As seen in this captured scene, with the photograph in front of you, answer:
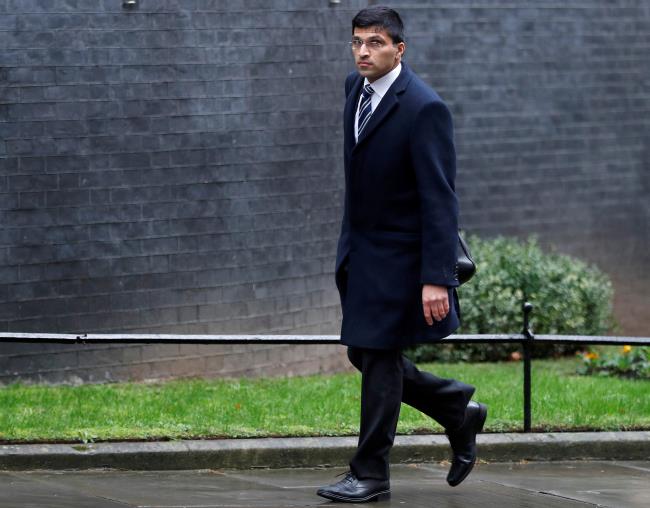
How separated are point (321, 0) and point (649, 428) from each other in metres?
4.38

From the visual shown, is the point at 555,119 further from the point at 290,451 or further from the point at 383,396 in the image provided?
the point at 383,396

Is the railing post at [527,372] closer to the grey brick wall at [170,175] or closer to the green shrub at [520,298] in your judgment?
the grey brick wall at [170,175]

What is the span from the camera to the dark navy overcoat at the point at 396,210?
6031 mm

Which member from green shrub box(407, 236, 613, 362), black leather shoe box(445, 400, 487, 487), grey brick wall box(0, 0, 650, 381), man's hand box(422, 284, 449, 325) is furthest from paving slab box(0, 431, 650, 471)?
green shrub box(407, 236, 613, 362)

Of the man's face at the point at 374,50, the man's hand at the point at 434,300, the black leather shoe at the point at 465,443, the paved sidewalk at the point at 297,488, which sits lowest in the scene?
the paved sidewalk at the point at 297,488

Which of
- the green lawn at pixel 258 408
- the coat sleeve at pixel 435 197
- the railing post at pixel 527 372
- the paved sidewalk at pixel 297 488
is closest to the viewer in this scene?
the coat sleeve at pixel 435 197

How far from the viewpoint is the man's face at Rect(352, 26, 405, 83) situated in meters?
6.04

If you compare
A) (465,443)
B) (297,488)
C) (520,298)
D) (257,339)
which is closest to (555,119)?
(520,298)

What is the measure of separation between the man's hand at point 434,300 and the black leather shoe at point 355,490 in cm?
75

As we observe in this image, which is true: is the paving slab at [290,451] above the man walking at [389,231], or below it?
below

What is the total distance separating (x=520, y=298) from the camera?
40.6 ft

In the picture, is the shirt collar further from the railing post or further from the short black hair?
the railing post

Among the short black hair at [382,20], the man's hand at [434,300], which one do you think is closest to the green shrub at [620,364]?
the man's hand at [434,300]

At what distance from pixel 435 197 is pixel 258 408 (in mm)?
2768
